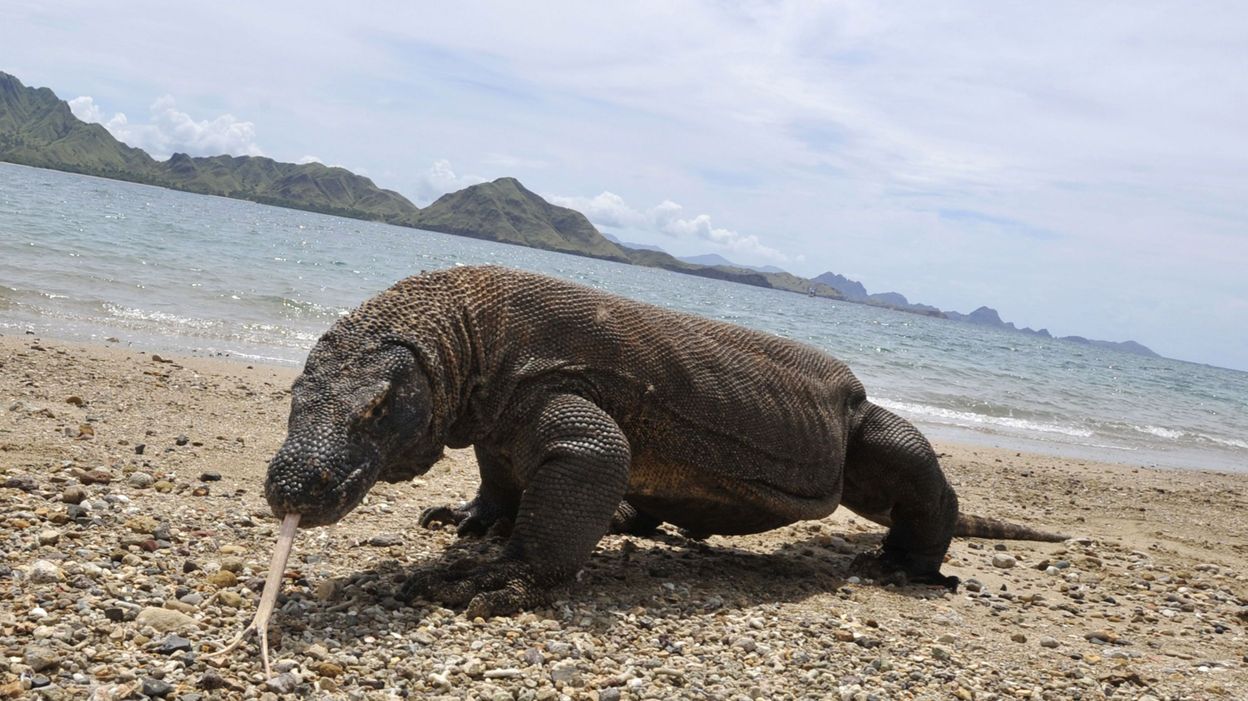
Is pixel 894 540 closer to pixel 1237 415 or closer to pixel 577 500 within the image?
pixel 577 500

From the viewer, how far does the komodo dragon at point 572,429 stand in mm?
4891

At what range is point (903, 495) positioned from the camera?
7.57 m

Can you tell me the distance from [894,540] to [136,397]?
310 inches

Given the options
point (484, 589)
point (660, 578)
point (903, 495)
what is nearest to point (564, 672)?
point (484, 589)

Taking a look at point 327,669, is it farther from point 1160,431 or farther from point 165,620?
point 1160,431

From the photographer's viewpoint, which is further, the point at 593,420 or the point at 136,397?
the point at 136,397

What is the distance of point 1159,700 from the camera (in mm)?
5285

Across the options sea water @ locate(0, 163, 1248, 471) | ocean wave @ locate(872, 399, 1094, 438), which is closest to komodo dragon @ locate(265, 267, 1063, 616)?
sea water @ locate(0, 163, 1248, 471)

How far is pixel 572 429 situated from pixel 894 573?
333 centimetres

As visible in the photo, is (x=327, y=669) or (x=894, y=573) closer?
(x=327, y=669)

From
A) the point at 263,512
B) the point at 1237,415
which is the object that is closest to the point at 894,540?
the point at 263,512

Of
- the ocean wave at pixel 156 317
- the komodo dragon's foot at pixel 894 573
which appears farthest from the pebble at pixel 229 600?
the ocean wave at pixel 156 317

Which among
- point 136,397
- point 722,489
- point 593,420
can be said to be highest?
point 593,420

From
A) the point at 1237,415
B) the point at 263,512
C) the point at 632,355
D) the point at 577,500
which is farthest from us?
the point at 1237,415
